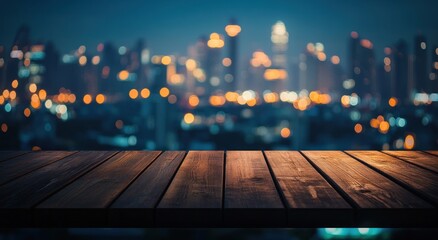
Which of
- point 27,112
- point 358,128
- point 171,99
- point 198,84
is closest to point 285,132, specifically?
point 358,128

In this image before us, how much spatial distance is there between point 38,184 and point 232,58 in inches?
6576

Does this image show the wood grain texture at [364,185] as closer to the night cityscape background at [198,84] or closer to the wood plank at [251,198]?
the wood plank at [251,198]

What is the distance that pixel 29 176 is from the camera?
2.07 meters

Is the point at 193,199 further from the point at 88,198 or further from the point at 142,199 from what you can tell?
the point at 88,198

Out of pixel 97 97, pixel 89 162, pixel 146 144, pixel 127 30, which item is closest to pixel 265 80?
pixel 127 30

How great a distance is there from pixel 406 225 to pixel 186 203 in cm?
64

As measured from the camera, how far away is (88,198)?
158cm

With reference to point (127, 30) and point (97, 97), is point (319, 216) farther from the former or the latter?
point (127, 30)

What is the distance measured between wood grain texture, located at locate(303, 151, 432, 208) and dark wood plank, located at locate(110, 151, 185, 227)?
0.62 meters

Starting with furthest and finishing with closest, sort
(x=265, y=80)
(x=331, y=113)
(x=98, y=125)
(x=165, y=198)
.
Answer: (x=265, y=80) < (x=331, y=113) < (x=98, y=125) < (x=165, y=198)

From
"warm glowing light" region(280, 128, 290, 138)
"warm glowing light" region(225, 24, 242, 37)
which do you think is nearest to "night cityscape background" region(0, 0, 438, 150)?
"warm glowing light" region(280, 128, 290, 138)

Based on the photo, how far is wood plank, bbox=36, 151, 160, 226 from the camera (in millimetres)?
1422

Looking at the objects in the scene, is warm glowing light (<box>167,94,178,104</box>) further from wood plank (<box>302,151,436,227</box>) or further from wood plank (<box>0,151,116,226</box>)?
wood plank (<box>302,151,436,227</box>)

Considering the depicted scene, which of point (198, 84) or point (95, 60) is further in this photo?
point (198, 84)
